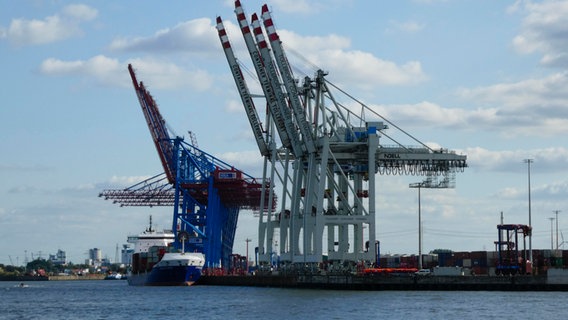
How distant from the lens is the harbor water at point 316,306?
63.1m

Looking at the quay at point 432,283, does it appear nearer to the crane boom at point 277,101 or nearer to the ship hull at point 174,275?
the crane boom at point 277,101

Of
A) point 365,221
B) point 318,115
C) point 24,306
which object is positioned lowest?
point 24,306

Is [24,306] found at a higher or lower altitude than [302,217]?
lower

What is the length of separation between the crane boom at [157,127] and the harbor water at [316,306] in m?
42.4

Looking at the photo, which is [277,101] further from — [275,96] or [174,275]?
[174,275]

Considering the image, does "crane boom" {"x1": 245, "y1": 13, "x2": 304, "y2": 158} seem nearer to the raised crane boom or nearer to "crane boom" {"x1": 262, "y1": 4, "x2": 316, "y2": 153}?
the raised crane boom

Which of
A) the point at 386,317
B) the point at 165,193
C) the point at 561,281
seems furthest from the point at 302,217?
the point at 165,193

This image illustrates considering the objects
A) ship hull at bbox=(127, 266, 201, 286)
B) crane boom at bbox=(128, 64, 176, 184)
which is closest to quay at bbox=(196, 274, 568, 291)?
ship hull at bbox=(127, 266, 201, 286)

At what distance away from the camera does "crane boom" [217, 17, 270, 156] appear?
99.4 m

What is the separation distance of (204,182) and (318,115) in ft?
133

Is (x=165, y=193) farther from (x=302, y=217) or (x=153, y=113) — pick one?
(x=302, y=217)

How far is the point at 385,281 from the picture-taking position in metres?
87.4

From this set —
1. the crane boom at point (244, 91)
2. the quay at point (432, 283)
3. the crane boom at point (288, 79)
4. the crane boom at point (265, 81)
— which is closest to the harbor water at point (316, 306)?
the quay at point (432, 283)

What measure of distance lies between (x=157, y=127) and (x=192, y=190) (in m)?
8.43
